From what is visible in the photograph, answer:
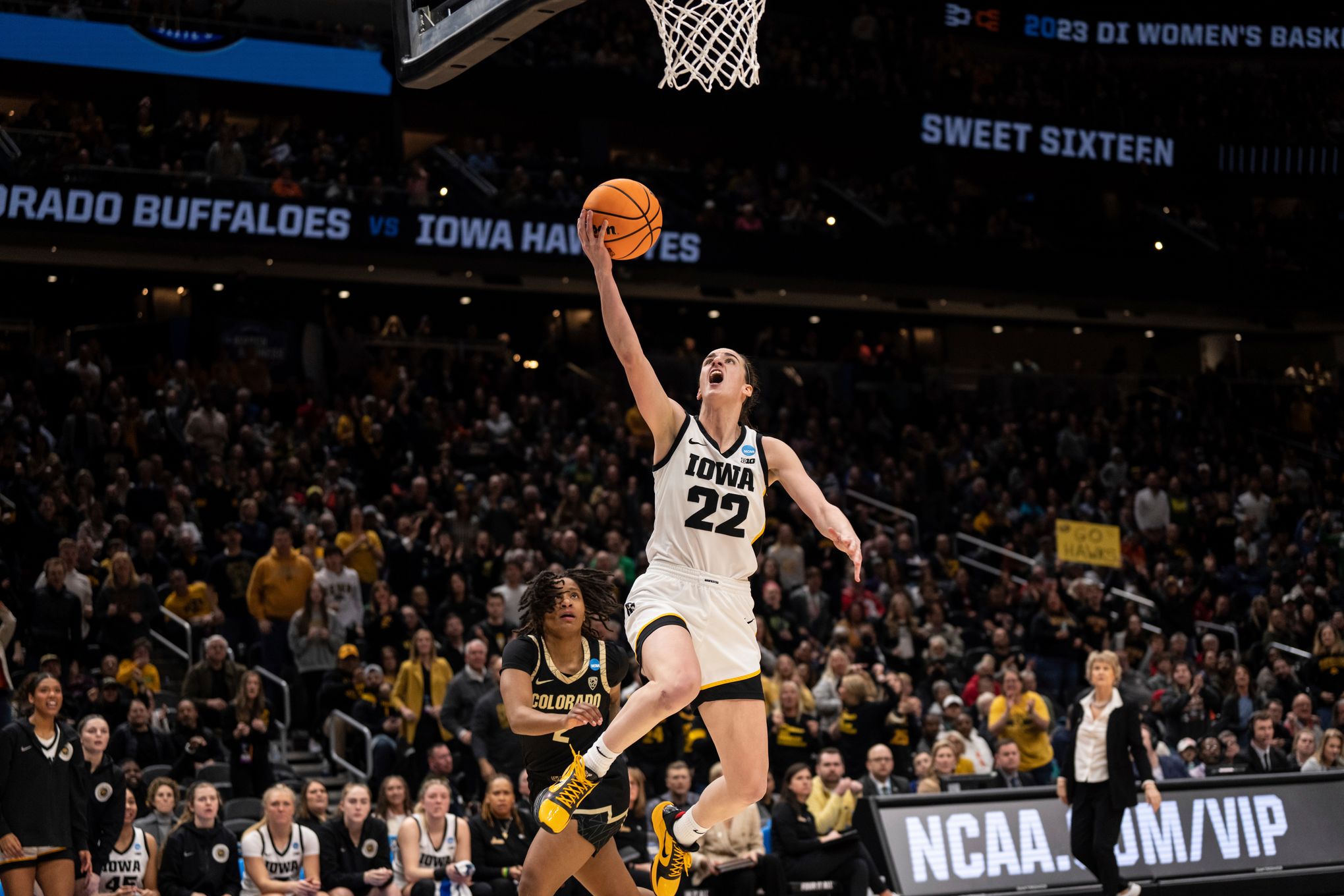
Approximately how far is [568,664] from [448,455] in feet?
44.0

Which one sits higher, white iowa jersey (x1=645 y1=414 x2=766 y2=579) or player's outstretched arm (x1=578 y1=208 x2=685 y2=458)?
player's outstretched arm (x1=578 y1=208 x2=685 y2=458)

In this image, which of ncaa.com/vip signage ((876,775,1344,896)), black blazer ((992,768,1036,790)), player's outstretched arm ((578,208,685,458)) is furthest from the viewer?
black blazer ((992,768,1036,790))

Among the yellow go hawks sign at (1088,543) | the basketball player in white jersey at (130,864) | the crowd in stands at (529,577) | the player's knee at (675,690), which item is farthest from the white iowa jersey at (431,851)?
the yellow go hawks sign at (1088,543)

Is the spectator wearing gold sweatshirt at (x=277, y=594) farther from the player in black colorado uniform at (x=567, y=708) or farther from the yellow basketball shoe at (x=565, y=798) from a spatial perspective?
the yellow basketball shoe at (x=565, y=798)

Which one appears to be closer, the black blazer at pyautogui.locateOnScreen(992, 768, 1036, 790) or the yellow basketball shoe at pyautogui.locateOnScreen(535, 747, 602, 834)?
the yellow basketball shoe at pyautogui.locateOnScreen(535, 747, 602, 834)

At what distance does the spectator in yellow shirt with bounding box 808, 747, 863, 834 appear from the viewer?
12.9m

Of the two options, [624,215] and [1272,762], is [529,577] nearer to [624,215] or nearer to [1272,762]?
[1272,762]

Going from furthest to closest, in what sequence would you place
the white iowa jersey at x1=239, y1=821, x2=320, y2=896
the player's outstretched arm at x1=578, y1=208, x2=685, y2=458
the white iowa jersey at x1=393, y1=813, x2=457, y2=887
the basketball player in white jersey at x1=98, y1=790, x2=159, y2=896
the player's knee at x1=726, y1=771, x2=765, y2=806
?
the white iowa jersey at x1=393, y1=813, x2=457, y2=887
the white iowa jersey at x1=239, y1=821, x2=320, y2=896
the basketball player in white jersey at x1=98, y1=790, x2=159, y2=896
the player's knee at x1=726, y1=771, x2=765, y2=806
the player's outstretched arm at x1=578, y1=208, x2=685, y2=458

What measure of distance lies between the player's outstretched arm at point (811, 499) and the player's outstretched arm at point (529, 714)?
1258mm

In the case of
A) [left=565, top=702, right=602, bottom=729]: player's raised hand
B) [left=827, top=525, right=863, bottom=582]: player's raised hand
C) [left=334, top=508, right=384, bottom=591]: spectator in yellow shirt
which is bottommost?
[left=565, top=702, right=602, bottom=729]: player's raised hand

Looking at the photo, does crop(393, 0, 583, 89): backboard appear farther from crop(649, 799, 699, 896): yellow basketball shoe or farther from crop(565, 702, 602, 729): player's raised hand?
crop(649, 799, 699, 896): yellow basketball shoe

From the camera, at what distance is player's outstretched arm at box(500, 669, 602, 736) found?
6.50m

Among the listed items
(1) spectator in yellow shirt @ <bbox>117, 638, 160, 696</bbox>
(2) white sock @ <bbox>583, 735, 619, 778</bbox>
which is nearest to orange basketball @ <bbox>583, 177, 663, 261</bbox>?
(2) white sock @ <bbox>583, 735, 619, 778</bbox>

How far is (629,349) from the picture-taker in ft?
20.4
